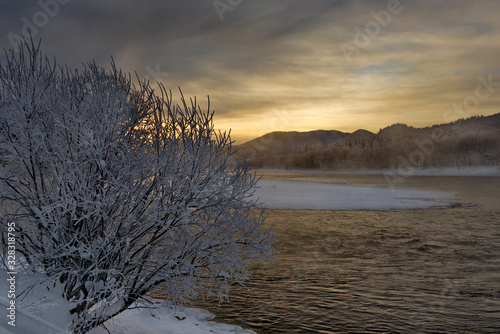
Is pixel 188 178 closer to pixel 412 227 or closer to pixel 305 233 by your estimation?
pixel 305 233

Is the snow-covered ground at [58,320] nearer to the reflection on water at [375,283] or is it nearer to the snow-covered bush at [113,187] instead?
the snow-covered bush at [113,187]

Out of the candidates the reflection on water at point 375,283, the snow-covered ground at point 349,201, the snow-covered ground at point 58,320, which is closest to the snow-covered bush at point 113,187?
the snow-covered ground at point 58,320

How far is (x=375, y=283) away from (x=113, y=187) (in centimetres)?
886

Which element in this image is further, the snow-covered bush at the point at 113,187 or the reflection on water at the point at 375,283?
the reflection on water at the point at 375,283

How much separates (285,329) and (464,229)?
15.2 meters

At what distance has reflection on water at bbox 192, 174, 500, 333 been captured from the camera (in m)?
9.14

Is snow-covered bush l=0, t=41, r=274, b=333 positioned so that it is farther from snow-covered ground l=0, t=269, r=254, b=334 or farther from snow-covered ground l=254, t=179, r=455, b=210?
snow-covered ground l=254, t=179, r=455, b=210

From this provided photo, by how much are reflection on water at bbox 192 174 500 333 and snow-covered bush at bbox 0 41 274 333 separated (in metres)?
2.53

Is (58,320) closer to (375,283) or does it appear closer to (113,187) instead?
(113,187)

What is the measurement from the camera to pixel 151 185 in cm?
616

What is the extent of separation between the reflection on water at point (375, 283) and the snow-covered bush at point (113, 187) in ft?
8.29

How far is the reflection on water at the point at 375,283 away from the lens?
30.0 feet

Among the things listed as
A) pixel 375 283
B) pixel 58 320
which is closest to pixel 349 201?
pixel 375 283

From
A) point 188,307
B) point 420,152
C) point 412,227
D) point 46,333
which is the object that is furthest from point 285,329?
point 420,152
